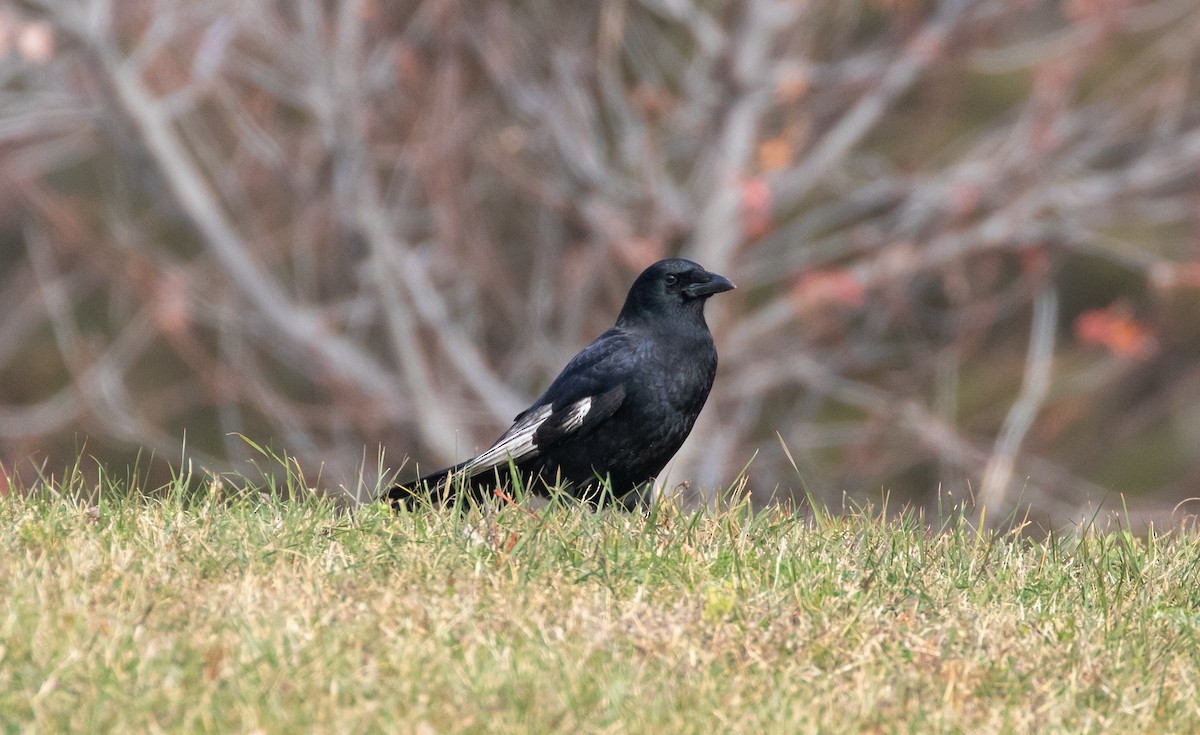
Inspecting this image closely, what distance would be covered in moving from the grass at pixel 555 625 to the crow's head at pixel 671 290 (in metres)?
1.79

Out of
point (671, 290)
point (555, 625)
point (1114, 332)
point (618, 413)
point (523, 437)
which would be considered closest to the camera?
point (555, 625)

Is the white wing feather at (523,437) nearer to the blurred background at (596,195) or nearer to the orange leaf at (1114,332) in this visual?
the blurred background at (596,195)

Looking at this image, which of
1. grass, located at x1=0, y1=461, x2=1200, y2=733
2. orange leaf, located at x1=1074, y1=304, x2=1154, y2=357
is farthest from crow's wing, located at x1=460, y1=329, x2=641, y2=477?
orange leaf, located at x1=1074, y1=304, x2=1154, y2=357

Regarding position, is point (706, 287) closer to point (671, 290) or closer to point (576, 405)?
point (671, 290)

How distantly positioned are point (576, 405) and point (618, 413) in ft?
0.60

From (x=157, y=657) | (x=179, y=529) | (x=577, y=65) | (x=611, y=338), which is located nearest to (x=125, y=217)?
(x=577, y=65)

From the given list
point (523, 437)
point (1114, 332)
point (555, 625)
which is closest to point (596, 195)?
point (1114, 332)

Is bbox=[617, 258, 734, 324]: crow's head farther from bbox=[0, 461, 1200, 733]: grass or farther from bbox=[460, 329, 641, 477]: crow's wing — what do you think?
bbox=[0, 461, 1200, 733]: grass

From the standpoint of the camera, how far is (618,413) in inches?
263

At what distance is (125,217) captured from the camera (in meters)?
12.9

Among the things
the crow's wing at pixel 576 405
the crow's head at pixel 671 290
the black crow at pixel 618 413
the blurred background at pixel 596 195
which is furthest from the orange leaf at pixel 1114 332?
the crow's wing at pixel 576 405

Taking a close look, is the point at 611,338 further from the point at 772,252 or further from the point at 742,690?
the point at 772,252

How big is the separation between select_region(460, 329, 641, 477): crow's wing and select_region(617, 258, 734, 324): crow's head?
23cm

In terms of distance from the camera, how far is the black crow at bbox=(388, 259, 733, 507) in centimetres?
665
